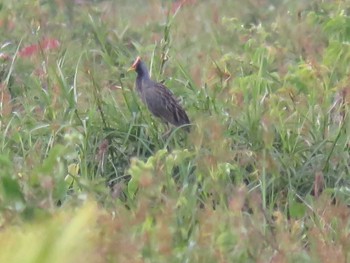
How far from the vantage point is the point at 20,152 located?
17.2 feet

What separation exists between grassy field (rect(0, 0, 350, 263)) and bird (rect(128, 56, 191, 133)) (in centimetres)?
5

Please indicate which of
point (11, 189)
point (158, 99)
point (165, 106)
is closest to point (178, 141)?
point (165, 106)

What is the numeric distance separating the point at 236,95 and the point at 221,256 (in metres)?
2.24

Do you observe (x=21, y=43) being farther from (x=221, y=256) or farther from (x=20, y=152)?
(x=221, y=256)

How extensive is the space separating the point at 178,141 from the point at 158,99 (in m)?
0.44

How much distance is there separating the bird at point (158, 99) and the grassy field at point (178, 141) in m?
0.05

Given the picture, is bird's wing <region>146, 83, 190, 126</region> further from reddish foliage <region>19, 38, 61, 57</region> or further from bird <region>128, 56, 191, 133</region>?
reddish foliage <region>19, 38, 61, 57</region>

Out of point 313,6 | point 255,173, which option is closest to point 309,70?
point 255,173

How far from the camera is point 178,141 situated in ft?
17.4

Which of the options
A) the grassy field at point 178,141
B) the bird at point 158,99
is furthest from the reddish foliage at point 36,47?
the bird at point 158,99

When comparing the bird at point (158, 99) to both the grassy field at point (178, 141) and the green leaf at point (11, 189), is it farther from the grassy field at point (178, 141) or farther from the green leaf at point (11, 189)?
the green leaf at point (11, 189)

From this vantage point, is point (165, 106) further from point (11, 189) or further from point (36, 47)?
point (11, 189)

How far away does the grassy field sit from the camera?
3.45 m

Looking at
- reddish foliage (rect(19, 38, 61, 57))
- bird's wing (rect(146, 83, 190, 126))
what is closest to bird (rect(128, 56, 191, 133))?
bird's wing (rect(146, 83, 190, 126))
